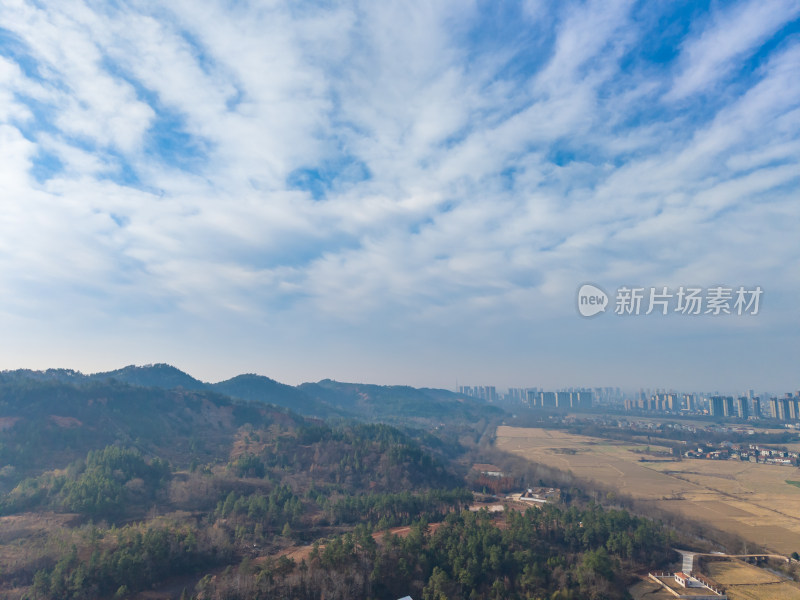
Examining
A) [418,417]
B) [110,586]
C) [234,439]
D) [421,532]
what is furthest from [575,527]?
[418,417]

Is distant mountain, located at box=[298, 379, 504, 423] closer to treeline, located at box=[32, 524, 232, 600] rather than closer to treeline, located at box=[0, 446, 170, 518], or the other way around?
treeline, located at box=[0, 446, 170, 518]

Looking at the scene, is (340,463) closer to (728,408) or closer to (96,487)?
(96,487)

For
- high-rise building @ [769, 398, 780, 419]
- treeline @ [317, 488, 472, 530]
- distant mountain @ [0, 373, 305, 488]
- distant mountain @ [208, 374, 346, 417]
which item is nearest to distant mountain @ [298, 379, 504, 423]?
distant mountain @ [208, 374, 346, 417]

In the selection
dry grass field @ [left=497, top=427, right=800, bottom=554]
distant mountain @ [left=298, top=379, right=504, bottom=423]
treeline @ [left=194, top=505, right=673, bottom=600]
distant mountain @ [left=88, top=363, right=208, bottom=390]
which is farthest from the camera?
distant mountain @ [left=298, top=379, right=504, bottom=423]

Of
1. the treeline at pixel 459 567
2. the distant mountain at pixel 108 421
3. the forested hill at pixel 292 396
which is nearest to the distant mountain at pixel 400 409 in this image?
the forested hill at pixel 292 396

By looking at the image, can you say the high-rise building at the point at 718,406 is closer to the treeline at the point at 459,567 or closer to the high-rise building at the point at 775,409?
the high-rise building at the point at 775,409

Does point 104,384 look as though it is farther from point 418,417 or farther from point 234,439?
point 418,417
